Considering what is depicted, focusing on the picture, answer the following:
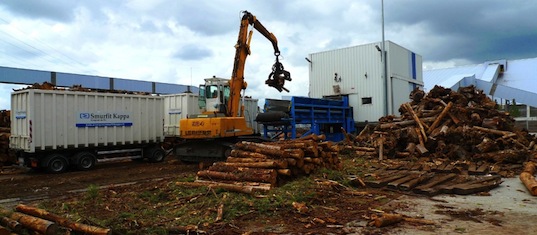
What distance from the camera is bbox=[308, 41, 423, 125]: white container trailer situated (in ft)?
66.3

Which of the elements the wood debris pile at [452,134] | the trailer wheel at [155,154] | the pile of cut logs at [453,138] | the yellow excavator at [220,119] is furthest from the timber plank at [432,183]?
the trailer wheel at [155,154]

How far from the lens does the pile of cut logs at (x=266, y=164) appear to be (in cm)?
812

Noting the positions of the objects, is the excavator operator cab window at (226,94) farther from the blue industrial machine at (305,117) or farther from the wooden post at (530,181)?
the wooden post at (530,181)

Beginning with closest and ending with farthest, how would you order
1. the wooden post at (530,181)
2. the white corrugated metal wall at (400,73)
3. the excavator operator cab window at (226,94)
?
the wooden post at (530,181)
the excavator operator cab window at (226,94)
the white corrugated metal wall at (400,73)

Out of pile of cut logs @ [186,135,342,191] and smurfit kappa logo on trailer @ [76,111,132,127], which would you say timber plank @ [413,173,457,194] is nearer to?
pile of cut logs @ [186,135,342,191]

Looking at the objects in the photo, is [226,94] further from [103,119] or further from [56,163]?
[56,163]

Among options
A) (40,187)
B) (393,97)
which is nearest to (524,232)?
(40,187)

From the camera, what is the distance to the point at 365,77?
20.5m

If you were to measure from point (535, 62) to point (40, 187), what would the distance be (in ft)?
168

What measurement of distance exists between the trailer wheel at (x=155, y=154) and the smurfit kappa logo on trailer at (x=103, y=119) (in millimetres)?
1527

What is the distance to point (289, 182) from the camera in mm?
8516

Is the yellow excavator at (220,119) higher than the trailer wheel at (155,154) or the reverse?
higher

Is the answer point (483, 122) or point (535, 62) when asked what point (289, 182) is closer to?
point (483, 122)

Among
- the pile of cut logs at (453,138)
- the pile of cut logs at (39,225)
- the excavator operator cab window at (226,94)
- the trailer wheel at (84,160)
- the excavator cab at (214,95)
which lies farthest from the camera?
the excavator operator cab window at (226,94)
